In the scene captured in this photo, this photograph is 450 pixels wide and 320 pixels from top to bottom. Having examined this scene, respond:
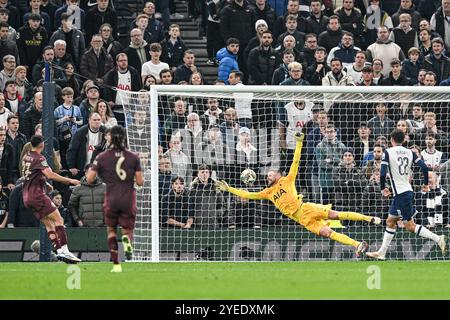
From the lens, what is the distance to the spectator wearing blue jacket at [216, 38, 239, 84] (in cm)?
2709

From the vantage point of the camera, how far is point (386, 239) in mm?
22188

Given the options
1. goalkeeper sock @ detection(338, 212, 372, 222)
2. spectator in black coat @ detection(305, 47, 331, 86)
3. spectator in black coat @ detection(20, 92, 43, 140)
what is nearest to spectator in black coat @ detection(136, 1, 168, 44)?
spectator in black coat @ detection(305, 47, 331, 86)

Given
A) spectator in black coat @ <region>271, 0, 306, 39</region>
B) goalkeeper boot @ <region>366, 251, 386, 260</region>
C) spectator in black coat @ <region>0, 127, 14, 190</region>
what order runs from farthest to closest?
spectator in black coat @ <region>271, 0, 306, 39</region> → spectator in black coat @ <region>0, 127, 14, 190</region> → goalkeeper boot @ <region>366, 251, 386, 260</region>

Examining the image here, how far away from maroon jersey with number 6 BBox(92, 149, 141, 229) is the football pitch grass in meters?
0.82

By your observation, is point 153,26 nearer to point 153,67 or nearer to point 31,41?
point 153,67

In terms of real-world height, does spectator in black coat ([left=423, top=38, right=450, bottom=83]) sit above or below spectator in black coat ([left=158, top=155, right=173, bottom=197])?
above

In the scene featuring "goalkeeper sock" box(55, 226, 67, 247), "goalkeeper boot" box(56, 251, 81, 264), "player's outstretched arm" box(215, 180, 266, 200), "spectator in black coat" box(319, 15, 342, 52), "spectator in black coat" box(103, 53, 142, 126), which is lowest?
"goalkeeper boot" box(56, 251, 81, 264)

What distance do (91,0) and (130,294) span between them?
543 inches

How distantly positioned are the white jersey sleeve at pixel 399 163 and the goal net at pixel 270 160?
1.45 metres

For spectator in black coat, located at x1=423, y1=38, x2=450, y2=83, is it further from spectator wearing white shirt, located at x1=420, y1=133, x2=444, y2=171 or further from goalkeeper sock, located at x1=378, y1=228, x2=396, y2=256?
goalkeeper sock, located at x1=378, y1=228, x2=396, y2=256

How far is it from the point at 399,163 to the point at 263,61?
231 inches

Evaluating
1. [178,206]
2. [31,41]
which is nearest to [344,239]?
[178,206]
